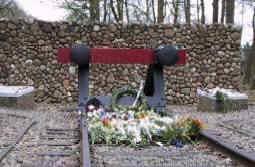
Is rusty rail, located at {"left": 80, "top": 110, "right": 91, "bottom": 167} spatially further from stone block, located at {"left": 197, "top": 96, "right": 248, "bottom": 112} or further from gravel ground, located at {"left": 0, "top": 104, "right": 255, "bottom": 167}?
stone block, located at {"left": 197, "top": 96, "right": 248, "bottom": 112}

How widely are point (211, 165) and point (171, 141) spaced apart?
1.50 metres

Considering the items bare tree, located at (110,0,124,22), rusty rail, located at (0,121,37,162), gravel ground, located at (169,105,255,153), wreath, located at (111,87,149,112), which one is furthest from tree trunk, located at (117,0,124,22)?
rusty rail, located at (0,121,37,162)

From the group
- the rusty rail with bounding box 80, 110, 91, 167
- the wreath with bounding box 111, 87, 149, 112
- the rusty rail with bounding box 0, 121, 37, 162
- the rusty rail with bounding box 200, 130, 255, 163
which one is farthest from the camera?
the wreath with bounding box 111, 87, 149, 112

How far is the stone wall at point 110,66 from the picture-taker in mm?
13141

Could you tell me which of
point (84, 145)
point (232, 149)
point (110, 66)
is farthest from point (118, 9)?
point (232, 149)

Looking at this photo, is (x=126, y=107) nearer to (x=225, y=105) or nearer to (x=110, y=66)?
(x=225, y=105)

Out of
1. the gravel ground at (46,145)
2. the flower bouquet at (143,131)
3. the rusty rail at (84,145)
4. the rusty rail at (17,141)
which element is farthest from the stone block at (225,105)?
the rusty rail at (17,141)

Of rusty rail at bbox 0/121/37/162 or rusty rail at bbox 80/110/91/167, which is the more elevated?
rusty rail at bbox 80/110/91/167

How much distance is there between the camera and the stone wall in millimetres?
13141

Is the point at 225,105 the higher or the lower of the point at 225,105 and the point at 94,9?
the lower

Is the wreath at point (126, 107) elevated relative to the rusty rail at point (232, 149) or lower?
elevated

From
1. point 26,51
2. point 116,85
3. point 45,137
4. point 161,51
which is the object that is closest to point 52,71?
point 26,51

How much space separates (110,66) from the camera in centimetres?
1336

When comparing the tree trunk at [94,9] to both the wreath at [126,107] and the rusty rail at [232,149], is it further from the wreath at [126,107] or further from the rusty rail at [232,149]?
the rusty rail at [232,149]
